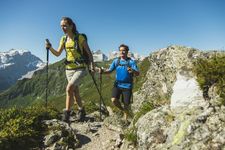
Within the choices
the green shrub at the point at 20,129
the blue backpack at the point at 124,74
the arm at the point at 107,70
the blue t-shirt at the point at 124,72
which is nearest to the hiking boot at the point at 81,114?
the green shrub at the point at 20,129

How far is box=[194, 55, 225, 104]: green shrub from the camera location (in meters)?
8.38

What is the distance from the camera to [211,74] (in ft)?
28.2

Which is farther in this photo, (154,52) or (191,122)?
(154,52)

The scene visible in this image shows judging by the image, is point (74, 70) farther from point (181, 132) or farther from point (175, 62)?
point (181, 132)

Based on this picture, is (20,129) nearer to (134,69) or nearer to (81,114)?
(81,114)

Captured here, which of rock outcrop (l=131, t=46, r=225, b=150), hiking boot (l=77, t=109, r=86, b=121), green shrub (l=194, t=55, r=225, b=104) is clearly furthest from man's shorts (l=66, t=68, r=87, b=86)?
green shrub (l=194, t=55, r=225, b=104)

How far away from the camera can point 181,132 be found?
752 centimetres

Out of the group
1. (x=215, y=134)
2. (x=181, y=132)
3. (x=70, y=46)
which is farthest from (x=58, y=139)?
(x=215, y=134)

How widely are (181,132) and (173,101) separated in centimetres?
165

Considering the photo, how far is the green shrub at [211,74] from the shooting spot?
8.38 meters

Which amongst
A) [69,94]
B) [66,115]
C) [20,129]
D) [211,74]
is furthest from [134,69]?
[20,129]

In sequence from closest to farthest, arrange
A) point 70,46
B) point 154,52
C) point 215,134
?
point 215,134
point 70,46
point 154,52

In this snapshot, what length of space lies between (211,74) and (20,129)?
8078 mm

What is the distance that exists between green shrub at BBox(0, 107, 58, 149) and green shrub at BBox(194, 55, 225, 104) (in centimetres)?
725
